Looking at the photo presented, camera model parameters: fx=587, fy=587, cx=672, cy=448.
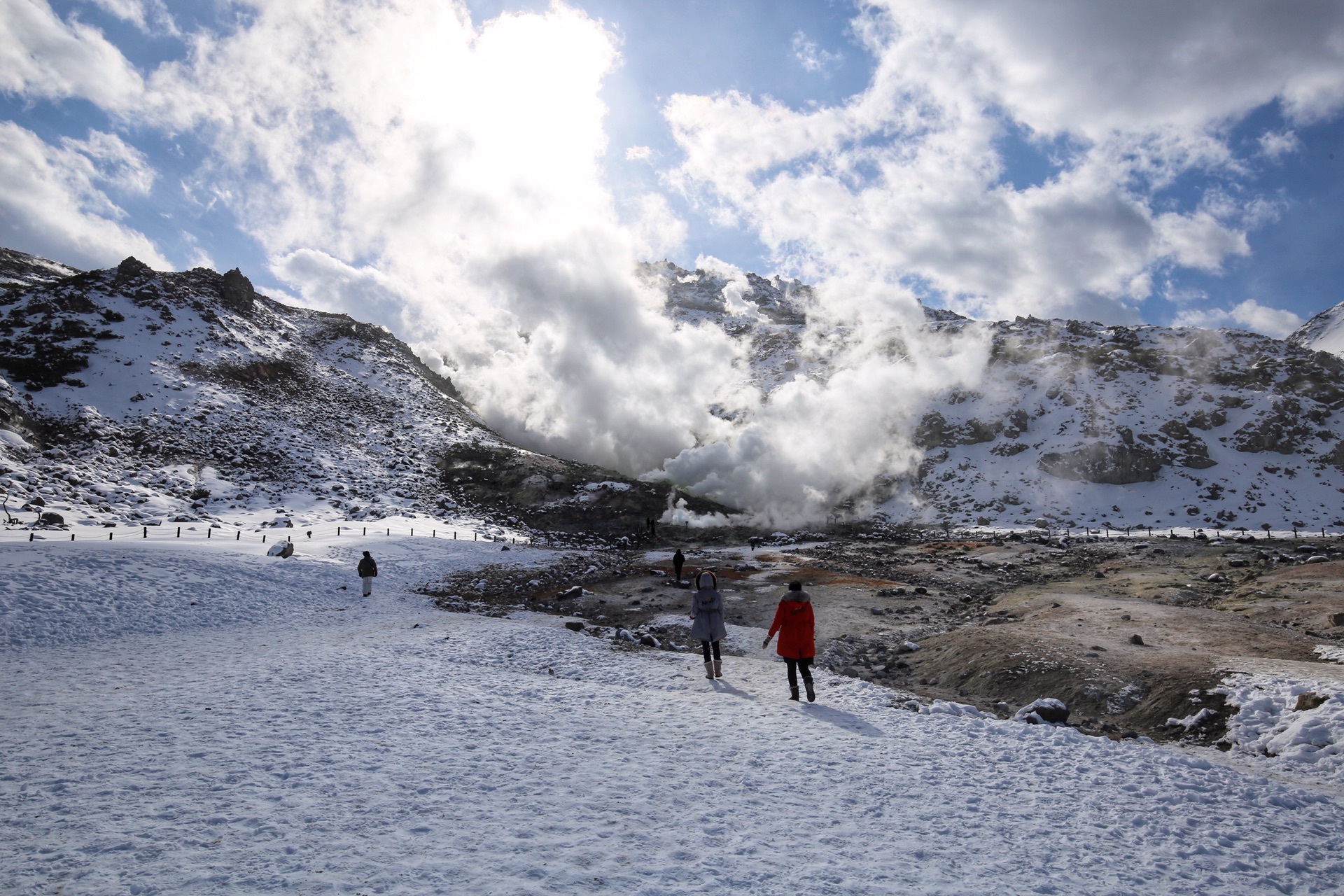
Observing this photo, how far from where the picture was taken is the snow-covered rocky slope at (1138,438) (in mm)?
62969

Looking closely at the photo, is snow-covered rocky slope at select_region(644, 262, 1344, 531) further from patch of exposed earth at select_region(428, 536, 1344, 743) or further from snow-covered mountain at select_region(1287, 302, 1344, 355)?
snow-covered mountain at select_region(1287, 302, 1344, 355)

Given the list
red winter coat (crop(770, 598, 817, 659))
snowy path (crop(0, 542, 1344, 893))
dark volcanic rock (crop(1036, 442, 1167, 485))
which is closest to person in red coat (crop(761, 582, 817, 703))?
red winter coat (crop(770, 598, 817, 659))

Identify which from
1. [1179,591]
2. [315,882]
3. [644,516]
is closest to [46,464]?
[644,516]

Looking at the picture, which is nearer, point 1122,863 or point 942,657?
point 1122,863

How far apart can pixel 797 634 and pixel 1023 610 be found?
16.3m

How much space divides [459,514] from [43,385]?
112 ft

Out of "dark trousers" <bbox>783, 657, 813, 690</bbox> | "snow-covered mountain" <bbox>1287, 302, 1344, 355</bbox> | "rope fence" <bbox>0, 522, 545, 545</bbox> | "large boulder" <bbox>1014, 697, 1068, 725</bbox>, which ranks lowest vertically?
"large boulder" <bbox>1014, 697, 1068, 725</bbox>

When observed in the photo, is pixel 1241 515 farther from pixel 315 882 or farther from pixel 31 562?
pixel 31 562

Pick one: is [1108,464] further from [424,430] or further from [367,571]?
[424,430]

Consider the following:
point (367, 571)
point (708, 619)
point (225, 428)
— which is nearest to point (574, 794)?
point (708, 619)

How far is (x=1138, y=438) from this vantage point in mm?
72000

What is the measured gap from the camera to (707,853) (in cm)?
559

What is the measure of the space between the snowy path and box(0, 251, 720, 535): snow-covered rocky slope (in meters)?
33.2

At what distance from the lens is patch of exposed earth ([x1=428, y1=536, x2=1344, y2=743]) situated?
1251cm
